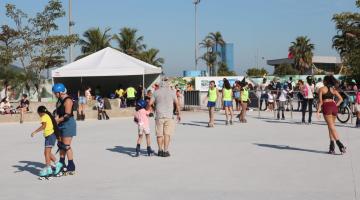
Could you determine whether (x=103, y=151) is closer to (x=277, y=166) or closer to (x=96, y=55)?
(x=277, y=166)

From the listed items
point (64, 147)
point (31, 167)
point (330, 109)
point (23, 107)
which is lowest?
point (31, 167)

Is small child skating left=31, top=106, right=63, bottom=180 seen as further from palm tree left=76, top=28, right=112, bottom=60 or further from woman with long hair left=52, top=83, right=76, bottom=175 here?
palm tree left=76, top=28, right=112, bottom=60

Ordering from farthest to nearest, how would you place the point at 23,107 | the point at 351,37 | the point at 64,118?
1. the point at 351,37
2. the point at 23,107
3. the point at 64,118

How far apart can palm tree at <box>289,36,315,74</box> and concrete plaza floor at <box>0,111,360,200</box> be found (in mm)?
70078

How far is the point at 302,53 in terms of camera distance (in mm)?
83750

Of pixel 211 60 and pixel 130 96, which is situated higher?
pixel 211 60

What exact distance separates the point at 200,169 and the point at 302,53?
78.4 meters

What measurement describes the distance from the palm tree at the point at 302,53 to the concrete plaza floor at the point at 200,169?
2759 inches

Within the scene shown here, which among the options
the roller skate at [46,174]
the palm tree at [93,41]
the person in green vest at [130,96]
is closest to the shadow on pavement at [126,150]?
the roller skate at [46,174]

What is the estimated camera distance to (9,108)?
2092cm

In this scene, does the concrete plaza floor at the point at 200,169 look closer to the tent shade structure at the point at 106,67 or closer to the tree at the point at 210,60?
the tent shade structure at the point at 106,67

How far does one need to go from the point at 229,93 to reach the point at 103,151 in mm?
Answer: 6440

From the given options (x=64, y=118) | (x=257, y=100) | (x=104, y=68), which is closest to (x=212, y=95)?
(x=257, y=100)

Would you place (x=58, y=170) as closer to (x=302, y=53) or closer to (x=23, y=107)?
(x=23, y=107)
